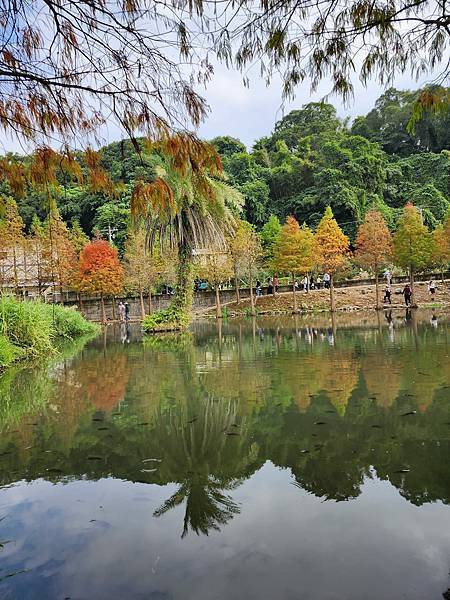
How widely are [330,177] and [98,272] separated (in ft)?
85.9

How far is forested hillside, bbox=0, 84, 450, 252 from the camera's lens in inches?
1916

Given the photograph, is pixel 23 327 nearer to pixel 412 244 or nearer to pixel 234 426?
pixel 234 426

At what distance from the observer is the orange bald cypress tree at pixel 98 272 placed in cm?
3459

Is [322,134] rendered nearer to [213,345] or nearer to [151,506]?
[213,345]

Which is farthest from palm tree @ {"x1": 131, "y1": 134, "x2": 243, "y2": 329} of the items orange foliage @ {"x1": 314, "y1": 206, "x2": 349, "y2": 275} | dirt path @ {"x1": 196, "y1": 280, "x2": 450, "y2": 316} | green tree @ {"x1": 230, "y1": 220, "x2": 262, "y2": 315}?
dirt path @ {"x1": 196, "y1": 280, "x2": 450, "y2": 316}

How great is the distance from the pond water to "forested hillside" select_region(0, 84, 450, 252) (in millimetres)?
38323

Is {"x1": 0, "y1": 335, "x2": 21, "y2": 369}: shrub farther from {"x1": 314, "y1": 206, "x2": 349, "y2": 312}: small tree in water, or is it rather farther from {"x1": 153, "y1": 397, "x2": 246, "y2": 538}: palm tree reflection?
{"x1": 314, "y1": 206, "x2": 349, "y2": 312}: small tree in water

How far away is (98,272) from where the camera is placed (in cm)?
3450

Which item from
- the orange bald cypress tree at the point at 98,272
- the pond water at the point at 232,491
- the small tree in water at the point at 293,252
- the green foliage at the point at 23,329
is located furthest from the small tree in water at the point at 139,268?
the pond water at the point at 232,491

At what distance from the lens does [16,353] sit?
13781mm

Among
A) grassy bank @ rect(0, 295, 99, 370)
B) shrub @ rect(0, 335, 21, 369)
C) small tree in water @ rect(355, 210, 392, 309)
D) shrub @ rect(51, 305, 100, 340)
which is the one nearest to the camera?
shrub @ rect(0, 335, 21, 369)

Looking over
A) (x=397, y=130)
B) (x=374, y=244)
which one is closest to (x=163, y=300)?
(x=374, y=244)

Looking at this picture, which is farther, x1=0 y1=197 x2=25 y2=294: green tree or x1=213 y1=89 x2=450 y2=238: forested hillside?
x1=213 y1=89 x2=450 y2=238: forested hillside

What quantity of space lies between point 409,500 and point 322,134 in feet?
200
